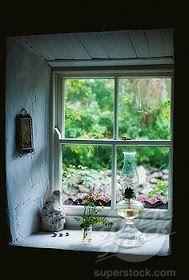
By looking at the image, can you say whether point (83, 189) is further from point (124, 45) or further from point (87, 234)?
point (124, 45)

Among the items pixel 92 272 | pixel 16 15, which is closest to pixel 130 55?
pixel 16 15

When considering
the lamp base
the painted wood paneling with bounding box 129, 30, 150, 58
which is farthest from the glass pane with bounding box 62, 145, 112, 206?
the painted wood paneling with bounding box 129, 30, 150, 58

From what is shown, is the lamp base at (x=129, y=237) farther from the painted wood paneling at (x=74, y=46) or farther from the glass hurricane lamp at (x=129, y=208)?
the painted wood paneling at (x=74, y=46)

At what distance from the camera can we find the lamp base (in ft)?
6.54

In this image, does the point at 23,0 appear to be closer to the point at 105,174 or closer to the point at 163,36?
the point at 163,36

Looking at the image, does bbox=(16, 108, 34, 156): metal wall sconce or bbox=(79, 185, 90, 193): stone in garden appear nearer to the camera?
bbox=(16, 108, 34, 156): metal wall sconce

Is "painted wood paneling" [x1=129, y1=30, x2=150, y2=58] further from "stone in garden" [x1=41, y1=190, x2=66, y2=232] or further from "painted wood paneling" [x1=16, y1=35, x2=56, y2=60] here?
"stone in garden" [x1=41, y1=190, x2=66, y2=232]

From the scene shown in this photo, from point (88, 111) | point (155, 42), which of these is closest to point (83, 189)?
point (155, 42)

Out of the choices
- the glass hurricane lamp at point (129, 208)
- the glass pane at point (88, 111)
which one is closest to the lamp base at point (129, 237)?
the glass hurricane lamp at point (129, 208)

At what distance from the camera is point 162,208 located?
2.37m

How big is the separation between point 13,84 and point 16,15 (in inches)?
13.9

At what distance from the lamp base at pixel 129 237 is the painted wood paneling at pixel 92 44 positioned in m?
0.99

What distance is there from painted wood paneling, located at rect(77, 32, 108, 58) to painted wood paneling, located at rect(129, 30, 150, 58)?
19 cm

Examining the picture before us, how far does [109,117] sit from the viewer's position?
332cm
